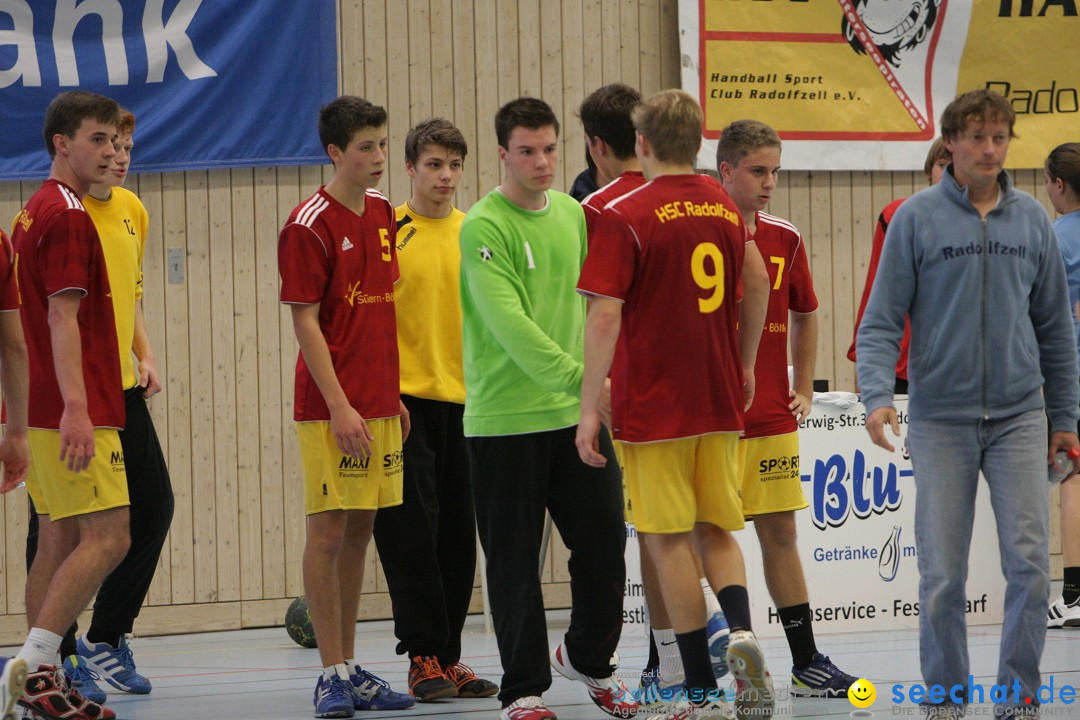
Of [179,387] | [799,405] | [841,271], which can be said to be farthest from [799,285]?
[179,387]

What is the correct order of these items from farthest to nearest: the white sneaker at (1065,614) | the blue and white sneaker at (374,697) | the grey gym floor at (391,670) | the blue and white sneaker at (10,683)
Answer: the white sneaker at (1065,614)
the blue and white sneaker at (374,697)
the grey gym floor at (391,670)
the blue and white sneaker at (10,683)

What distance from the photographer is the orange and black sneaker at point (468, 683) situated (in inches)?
206

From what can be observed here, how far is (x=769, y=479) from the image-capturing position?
505cm

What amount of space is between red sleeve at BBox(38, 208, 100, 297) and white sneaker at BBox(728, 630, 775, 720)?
8.27 ft

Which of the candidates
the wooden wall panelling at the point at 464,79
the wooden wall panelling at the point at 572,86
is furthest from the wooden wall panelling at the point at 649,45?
the wooden wall panelling at the point at 464,79

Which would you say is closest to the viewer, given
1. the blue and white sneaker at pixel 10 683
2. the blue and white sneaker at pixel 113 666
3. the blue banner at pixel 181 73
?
the blue and white sneaker at pixel 10 683

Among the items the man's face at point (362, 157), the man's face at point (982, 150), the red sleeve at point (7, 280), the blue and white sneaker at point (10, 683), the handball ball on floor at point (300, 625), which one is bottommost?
the handball ball on floor at point (300, 625)

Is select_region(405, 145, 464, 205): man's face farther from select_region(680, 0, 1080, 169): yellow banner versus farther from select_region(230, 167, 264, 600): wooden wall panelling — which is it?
select_region(680, 0, 1080, 169): yellow banner

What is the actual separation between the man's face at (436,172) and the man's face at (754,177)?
1203mm

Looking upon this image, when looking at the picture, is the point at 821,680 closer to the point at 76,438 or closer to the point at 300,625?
the point at 76,438

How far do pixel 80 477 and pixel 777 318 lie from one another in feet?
8.64

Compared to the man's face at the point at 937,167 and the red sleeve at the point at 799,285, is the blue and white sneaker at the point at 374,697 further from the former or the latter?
the man's face at the point at 937,167

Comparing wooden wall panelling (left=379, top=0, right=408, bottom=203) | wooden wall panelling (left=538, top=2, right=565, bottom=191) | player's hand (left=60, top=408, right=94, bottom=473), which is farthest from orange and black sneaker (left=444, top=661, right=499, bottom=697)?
wooden wall panelling (left=538, top=2, right=565, bottom=191)

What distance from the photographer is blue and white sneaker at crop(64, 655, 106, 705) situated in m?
5.43
